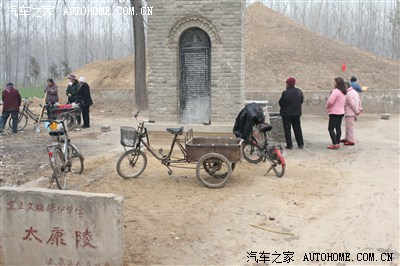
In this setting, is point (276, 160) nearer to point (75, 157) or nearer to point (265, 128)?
point (265, 128)

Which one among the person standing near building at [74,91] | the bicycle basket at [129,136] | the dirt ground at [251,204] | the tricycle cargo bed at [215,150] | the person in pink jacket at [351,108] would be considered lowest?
the dirt ground at [251,204]

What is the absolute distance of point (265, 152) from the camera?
26.2 feet

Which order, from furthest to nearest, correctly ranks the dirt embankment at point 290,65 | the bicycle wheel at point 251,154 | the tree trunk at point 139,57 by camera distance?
the dirt embankment at point 290,65, the tree trunk at point 139,57, the bicycle wheel at point 251,154

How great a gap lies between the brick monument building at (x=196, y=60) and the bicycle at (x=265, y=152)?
4.59 feet

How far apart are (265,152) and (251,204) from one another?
6.19 feet

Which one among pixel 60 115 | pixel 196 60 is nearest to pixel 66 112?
pixel 60 115

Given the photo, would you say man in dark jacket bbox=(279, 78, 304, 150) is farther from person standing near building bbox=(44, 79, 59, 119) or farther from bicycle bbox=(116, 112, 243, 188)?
person standing near building bbox=(44, 79, 59, 119)

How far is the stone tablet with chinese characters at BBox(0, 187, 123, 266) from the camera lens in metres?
3.94

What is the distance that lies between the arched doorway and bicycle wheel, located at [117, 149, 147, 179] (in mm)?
2879

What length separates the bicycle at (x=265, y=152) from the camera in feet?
25.6

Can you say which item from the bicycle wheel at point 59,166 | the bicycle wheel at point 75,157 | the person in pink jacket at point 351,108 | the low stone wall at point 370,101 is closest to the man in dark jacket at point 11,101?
the bicycle wheel at point 75,157

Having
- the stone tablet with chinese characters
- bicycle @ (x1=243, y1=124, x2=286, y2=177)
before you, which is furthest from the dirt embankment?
the stone tablet with chinese characters

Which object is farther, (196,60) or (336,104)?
(336,104)

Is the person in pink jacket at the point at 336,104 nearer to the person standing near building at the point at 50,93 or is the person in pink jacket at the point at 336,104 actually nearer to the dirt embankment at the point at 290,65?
the person standing near building at the point at 50,93
